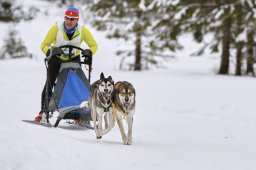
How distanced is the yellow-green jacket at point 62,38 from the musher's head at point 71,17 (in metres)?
0.16

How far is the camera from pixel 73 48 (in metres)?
8.61

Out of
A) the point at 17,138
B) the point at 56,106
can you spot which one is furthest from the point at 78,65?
the point at 17,138

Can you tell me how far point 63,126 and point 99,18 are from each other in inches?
643

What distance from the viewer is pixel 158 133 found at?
9.02 meters

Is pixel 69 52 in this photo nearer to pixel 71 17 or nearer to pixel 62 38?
pixel 62 38

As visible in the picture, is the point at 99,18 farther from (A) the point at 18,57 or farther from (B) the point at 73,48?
(B) the point at 73,48

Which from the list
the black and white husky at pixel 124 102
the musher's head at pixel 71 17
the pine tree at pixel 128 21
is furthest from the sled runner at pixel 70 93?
the pine tree at pixel 128 21

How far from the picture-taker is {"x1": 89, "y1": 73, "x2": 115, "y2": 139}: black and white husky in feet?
24.0

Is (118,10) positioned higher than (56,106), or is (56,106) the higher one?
(118,10)

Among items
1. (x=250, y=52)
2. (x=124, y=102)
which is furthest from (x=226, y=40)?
(x=124, y=102)

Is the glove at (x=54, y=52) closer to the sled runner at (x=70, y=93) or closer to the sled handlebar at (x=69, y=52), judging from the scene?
the sled handlebar at (x=69, y=52)

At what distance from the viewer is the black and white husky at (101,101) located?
732 cm

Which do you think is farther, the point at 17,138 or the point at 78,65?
the point at 78,65

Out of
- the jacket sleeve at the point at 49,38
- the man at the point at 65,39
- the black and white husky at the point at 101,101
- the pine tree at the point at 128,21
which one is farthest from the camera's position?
the pine tree at the point at 128,21
